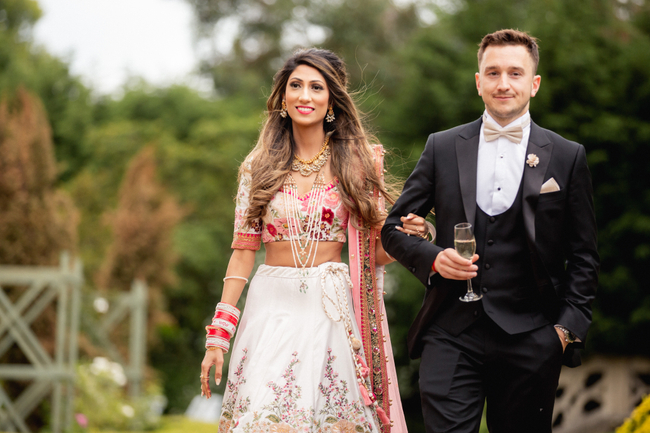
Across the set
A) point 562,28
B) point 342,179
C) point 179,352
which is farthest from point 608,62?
point 179,352

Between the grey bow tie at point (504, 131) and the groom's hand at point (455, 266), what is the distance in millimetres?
612

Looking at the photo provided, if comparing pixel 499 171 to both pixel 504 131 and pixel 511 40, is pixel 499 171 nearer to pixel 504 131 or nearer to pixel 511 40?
pixel 504 131

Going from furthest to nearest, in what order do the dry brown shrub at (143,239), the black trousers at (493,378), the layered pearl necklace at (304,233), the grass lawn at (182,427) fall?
the dry brown shrub at (143,239) → the grass lawn at (182,427) → the layered pearl necklace at (304,233) → the black trousers at (493,378)

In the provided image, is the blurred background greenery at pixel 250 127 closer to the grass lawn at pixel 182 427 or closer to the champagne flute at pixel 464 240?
the champagne flute at pixel 464 240

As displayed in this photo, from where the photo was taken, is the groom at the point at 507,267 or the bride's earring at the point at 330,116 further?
the bride's earring at the point at 330,116

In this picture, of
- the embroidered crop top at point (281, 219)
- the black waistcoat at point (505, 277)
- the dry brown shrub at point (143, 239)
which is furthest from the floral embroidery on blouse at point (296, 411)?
the dry brown shrub at point (143, 239)

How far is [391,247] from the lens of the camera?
11.7ft

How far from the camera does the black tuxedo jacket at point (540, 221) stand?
3324mm

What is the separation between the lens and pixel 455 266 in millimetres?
3213

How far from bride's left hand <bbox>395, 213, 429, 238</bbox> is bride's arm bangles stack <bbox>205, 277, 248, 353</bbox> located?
41.0 inches

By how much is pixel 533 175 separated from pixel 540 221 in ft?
0.67

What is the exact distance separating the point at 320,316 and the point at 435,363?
802 millimetres

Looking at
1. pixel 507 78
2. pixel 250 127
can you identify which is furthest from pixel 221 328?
pixel 250 127

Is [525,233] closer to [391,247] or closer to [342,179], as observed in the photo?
[391,247]
